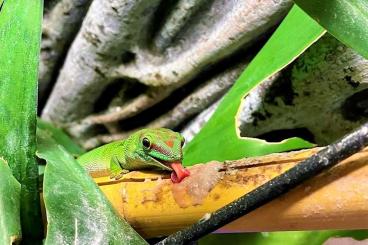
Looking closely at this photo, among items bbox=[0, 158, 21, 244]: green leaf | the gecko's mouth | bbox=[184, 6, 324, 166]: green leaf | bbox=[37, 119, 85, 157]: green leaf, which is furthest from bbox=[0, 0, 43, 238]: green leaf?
bbox=[37, 119, 85, 157]: green leaf

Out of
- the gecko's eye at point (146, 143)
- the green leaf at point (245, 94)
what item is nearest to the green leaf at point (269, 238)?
the green leaf at point (245, 94)

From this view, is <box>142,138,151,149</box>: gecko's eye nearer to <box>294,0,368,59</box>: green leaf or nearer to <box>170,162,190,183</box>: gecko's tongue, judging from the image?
<box>170,162,190,183</box>: gecko's tongue

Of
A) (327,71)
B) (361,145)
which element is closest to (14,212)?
(361,145)

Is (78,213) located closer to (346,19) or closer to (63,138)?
(346,19)

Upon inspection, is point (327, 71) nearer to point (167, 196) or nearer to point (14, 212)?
point (167, 196)

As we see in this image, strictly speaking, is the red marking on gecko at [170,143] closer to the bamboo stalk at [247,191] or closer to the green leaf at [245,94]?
the green leaf at [245,94]

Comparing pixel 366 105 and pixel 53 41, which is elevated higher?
pixel 53 41

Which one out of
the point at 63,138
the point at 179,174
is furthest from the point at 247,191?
the point at 63,138
